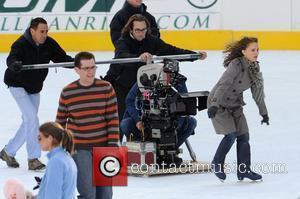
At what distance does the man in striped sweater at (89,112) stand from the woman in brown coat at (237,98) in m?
1.84

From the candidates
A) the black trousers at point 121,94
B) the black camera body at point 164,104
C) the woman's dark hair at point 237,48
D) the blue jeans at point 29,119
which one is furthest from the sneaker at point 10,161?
the woman's dark hair at point 237,48

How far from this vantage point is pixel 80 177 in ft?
22.3

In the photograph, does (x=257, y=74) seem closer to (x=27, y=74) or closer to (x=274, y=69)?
(x=27, y=74)

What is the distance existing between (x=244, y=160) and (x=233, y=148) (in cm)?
211

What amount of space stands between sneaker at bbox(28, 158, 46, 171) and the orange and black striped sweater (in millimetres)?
2648

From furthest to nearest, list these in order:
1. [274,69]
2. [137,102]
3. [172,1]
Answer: [172,1]
[274,69]
[137,102]

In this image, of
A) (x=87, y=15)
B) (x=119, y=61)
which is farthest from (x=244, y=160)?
→ (x=87, y=15)

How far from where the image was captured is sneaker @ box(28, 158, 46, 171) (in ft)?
31.3

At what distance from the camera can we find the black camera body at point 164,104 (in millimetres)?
9133

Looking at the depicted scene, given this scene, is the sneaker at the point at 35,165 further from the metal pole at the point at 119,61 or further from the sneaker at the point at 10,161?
the metal pole at the point at 119,61

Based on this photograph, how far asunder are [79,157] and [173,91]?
242 centimetres

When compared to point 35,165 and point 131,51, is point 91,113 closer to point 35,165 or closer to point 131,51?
point 35,165

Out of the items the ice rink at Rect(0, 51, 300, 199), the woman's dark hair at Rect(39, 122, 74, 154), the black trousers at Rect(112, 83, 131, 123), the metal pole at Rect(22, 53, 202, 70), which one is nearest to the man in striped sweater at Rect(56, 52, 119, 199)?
the woman's dark hair at Rect(39, 122, 74, 154)

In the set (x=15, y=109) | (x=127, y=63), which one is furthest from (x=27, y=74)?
(x=15, y=109)
